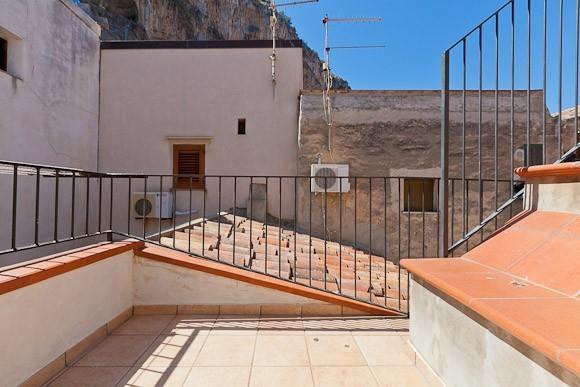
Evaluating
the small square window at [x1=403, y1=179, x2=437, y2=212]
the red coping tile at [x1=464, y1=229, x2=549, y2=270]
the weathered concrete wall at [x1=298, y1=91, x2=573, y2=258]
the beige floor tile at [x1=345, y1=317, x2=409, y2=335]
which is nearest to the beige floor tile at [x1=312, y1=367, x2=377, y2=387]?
the beige floor tile at [x1=345, y1=317, x2=409, y2=335]

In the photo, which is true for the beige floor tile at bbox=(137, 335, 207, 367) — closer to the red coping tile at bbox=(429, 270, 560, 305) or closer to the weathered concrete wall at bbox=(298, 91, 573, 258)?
the red coping tile at bbox=(429, 270, 560, 305)

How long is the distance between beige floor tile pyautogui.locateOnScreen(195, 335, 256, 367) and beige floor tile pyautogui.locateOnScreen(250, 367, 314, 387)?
14 cm

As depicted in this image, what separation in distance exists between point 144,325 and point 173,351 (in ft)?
1.80

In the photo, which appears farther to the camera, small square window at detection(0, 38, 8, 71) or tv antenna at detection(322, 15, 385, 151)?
tv antenna at detection(322, 15, 385, 151)

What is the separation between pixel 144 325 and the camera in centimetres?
262

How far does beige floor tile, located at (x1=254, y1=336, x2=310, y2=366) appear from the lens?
2.10 m

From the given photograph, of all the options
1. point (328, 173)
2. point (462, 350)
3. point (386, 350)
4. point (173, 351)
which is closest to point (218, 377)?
point (173, 351)

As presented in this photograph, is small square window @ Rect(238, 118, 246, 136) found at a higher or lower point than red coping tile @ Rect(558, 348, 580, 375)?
higher

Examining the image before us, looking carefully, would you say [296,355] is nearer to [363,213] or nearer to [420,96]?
[363,213]

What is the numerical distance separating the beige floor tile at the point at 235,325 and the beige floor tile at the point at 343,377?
70 centimetres

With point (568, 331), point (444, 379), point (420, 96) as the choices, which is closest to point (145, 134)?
point (420, 96)

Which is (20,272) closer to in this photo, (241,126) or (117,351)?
(117,351)

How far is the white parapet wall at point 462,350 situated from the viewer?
1.09 metres

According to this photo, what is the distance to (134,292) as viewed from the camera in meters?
2.84
